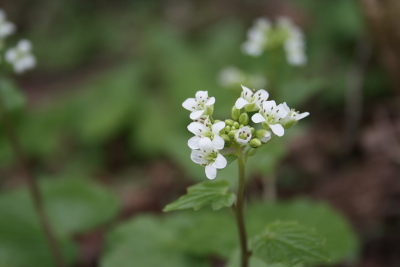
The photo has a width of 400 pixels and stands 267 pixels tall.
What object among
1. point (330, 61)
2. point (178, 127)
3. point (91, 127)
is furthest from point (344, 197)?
point (91, 127)

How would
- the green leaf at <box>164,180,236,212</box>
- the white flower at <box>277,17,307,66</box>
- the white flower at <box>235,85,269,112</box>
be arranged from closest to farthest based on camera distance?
the green leaf at <box>164,180,236,212</box> < the white flower at <box>235,85,269,112</box> < the white flower at <box>277,17,307,66</box>

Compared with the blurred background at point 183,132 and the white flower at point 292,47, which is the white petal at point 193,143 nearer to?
the blurred background at point 183,132

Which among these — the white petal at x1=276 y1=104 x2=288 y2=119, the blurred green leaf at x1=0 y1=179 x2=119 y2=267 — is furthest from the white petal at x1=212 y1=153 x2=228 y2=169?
the blurred green leaf at x1=0 y1=179 x2=119 y2=267

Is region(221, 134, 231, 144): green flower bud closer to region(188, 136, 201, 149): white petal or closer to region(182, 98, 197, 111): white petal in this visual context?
region(188, 136, 201, 149): white petal

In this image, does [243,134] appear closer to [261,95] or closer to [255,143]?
[255,143]

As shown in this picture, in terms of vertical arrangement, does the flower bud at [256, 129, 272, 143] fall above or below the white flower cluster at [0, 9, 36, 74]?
below

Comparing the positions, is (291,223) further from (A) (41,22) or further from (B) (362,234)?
(A) (41,22)

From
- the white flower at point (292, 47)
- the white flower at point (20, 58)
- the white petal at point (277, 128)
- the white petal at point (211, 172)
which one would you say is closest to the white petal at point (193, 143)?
the white petal at point (211, 172)
